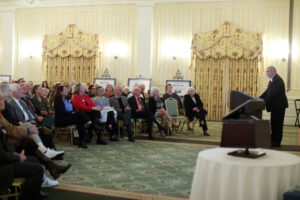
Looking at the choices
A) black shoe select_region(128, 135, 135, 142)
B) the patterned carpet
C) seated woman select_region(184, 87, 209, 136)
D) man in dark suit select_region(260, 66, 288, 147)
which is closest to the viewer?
the patterned carpet

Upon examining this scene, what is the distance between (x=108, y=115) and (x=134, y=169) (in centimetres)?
256

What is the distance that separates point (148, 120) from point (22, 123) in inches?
144

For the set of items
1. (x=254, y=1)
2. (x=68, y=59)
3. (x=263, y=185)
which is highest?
(x=254, y=1)

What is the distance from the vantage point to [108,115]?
307 inches

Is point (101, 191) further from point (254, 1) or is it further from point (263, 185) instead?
point (254, 1)

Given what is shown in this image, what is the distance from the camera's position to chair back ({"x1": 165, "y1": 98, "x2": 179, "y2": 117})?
9359mm

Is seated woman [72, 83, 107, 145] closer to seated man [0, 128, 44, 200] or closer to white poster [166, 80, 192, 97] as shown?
seated man [0, 128, 44, 200]

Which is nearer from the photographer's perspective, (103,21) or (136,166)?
(136,166)

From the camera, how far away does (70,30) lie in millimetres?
13914

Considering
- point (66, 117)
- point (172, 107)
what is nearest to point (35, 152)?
point (66, 117)

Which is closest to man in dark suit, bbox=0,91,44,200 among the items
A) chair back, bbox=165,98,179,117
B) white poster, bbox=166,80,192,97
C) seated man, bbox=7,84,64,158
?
seated man, bbox=7,84,64,158

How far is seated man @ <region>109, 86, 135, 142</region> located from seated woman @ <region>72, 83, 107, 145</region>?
0.59 m

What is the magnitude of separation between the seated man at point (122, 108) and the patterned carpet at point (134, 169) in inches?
12.8

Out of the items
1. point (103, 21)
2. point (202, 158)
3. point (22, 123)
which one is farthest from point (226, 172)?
point (103, 21)
